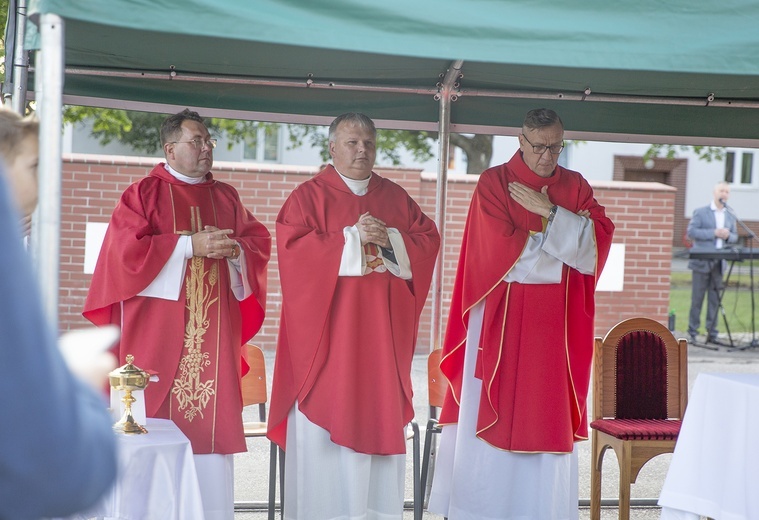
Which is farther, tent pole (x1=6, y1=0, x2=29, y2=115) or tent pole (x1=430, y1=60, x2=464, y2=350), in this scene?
tent pole (x1=430, y1=60, x2=464, y2=350)

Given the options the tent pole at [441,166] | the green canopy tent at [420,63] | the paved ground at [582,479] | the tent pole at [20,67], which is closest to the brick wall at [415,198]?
the paved ground at [582,479]

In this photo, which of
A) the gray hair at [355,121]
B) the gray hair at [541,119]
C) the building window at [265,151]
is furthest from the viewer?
the building window at [265,151]

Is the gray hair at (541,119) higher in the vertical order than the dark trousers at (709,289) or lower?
higher

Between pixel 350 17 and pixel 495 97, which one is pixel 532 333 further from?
pixel 350 17

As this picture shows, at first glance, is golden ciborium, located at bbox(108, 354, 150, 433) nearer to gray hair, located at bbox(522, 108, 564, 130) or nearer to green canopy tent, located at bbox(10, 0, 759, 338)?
green canopy tent, located at bbox(10, 0, 759, 338)

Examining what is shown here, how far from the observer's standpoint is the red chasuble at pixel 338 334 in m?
4.52

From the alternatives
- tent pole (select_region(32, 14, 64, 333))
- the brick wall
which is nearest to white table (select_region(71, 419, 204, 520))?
tent pole (select_region(32, 14, 64, 333))

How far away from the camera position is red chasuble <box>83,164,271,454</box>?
4.41 metres

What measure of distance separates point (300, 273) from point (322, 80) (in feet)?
4.69

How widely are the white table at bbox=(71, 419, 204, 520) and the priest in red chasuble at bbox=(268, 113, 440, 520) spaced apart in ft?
4.01

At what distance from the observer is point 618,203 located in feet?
37.5

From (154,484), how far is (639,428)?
2.63 meters

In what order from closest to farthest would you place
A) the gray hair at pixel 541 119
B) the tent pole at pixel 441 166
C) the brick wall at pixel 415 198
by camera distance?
the gray hair at pixel 541 119 < the tent pole at pixel 441 166 < the brick wall at pixel 415 198

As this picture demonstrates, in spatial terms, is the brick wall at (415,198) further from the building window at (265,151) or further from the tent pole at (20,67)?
the building window at (265,151)
